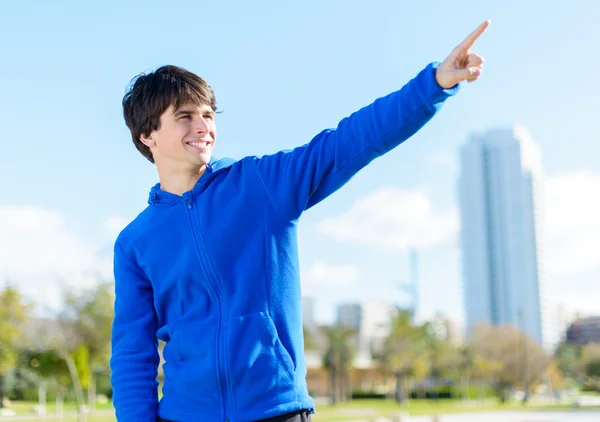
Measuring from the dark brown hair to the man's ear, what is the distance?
1 centimetres

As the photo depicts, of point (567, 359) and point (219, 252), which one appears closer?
point (219, 252)

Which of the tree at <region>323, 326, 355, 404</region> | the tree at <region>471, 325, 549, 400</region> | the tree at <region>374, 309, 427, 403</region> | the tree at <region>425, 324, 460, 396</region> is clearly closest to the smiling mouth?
the tree at <region>323, 326, 355, 404</region>

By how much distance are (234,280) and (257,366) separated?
249mm

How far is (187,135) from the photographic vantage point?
231 centimetres

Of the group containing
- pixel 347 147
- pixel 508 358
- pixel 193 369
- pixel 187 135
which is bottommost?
pixel 508 358

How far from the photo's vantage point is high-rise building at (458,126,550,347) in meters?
138

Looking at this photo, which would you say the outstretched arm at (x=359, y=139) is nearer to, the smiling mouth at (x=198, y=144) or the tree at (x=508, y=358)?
the smiling mouth at (x=198, y=144)

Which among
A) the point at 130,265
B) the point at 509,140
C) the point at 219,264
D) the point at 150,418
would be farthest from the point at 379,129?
the point at 509,140

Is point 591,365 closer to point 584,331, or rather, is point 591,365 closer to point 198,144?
point 198,144

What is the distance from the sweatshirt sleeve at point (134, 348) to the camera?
2.25 meters

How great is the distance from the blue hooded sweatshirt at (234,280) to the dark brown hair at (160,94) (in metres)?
0.21

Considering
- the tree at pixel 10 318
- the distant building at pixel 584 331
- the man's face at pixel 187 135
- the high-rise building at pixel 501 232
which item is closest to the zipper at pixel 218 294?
the man's face at pixel 187 135

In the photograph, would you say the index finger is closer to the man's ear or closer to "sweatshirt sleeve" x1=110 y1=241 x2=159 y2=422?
the man's ear

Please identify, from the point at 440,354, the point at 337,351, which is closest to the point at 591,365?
the point at 440,354
